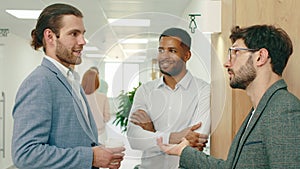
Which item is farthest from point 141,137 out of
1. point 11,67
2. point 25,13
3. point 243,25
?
point 11,67

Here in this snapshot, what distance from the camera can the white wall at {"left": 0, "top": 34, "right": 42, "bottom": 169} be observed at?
5.25 m

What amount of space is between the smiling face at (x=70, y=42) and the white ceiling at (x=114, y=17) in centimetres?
4

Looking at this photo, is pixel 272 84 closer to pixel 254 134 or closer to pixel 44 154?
pixel 254 134

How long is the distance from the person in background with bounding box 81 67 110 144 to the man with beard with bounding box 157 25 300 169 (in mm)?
199

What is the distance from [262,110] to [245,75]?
Result: 0.15m

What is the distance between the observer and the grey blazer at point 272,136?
4.09 ft

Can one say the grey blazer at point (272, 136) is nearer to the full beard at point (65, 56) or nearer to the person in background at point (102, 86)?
the person in background at point (102, 86)

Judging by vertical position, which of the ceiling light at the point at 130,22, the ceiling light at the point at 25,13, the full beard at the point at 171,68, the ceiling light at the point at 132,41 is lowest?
the full beard at the point at 171,68

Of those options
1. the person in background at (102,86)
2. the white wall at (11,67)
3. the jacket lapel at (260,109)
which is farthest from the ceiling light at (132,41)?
the white wall at (11,67)

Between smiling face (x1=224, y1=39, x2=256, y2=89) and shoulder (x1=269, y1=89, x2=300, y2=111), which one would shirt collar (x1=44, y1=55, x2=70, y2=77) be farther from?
shoulder (x1=269, y1=89, x2=300, y2=111)

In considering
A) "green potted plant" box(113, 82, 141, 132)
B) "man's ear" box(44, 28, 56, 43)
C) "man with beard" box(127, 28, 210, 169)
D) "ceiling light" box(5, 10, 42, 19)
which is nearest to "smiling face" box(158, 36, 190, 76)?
"man with beard" box(127, 28, 210, 169)

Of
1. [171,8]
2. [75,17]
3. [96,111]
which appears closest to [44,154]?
[96,111]

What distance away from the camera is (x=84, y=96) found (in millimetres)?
1474

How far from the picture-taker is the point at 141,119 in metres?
1.44
